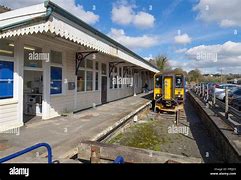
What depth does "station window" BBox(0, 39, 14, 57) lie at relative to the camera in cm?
651

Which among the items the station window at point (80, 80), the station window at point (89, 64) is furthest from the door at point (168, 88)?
the station window at point (80, 80)

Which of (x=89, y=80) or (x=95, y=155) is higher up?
(x=89, y=80)

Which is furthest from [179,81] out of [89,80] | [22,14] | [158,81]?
[22,14]

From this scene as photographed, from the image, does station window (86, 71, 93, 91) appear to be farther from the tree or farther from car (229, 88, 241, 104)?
the tree

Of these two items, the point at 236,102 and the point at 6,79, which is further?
the point at 236,102

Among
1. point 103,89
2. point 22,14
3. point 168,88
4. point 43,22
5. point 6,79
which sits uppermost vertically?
point 22,14

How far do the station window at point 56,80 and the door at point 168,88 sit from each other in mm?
7122

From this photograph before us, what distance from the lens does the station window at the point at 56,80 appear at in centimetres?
896

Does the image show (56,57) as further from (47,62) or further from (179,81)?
(179,81)

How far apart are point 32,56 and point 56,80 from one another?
158 cm

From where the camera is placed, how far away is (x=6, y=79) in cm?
674

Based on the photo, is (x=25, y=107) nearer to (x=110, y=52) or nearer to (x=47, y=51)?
(x=47, y=51)

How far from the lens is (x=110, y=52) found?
10.7 meters

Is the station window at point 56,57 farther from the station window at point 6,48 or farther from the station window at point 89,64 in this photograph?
the station window at point 89,64
